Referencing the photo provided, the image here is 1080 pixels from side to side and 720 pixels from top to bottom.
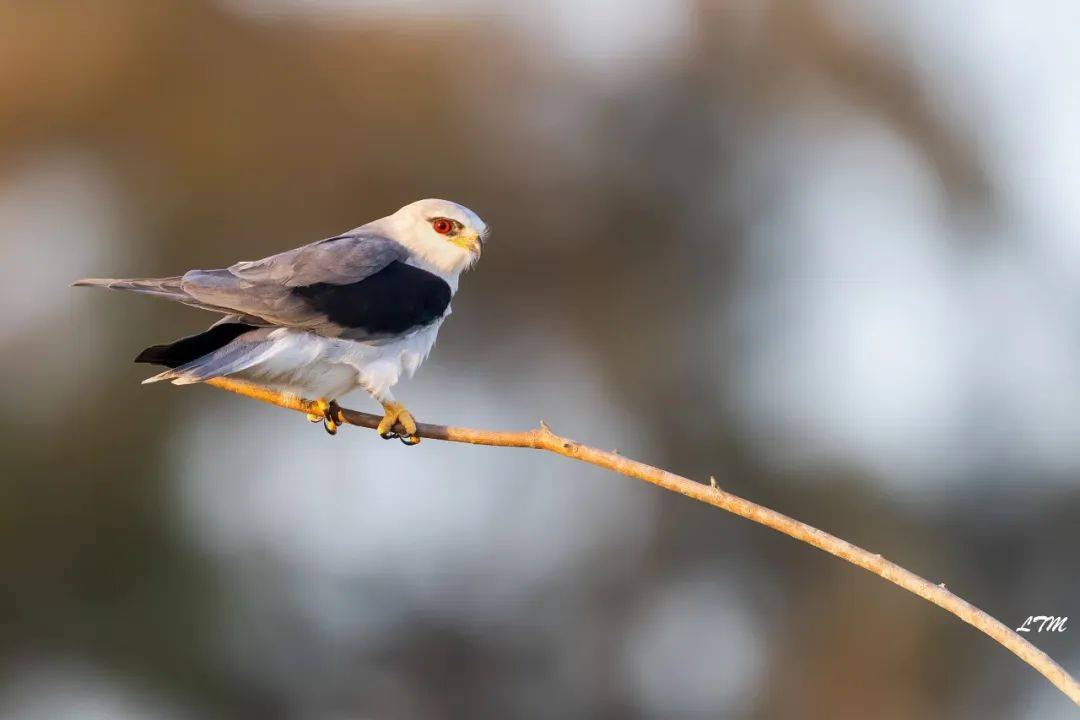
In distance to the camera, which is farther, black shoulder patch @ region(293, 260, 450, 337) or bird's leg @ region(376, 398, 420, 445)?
bird's leg @ region(376, 398, 420, 445)

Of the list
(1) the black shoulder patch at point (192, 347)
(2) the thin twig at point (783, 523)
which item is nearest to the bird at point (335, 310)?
(1) the black shoulder patch at point (192, 347)

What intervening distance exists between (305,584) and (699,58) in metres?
9.93

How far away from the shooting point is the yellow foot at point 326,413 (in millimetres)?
4520

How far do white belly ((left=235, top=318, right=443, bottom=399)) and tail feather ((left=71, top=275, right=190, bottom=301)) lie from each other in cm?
39

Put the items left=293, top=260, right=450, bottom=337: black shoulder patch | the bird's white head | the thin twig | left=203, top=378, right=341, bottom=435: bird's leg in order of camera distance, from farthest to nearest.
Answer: the bird's white head → left=293, top=260, right=450, bottom=337: black shoulder patch → left=203, top=378, right=341, bottom=435: bird's leg → the thin twig

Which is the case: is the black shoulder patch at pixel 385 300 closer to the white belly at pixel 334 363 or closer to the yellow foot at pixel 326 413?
the white belly at pixel 334 363

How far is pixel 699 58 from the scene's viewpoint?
18453 millimetres

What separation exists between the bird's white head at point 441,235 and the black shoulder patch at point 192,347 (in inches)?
33.4

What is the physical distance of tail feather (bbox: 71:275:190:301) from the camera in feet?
10.5

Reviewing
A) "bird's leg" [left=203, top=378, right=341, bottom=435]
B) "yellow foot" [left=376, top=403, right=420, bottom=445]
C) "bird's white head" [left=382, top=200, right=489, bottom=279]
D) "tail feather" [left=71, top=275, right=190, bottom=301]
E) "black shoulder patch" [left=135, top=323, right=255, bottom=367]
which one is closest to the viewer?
"tail feather" [left=71, top=275, right=190, bottom=301]

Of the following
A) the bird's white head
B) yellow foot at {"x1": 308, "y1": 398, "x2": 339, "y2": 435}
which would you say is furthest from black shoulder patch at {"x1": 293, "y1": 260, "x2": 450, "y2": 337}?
yellow foot at {"x1": 308, "y1": 398, "x2": 339, "y2": 435}

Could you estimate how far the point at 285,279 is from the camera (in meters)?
4.03

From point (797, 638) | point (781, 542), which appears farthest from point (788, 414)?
point (797, 638)

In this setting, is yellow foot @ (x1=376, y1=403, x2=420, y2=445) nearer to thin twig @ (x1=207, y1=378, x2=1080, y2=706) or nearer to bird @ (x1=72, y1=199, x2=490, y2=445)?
bird @ (x1=72, y1=199, x2=490, y2=445)
